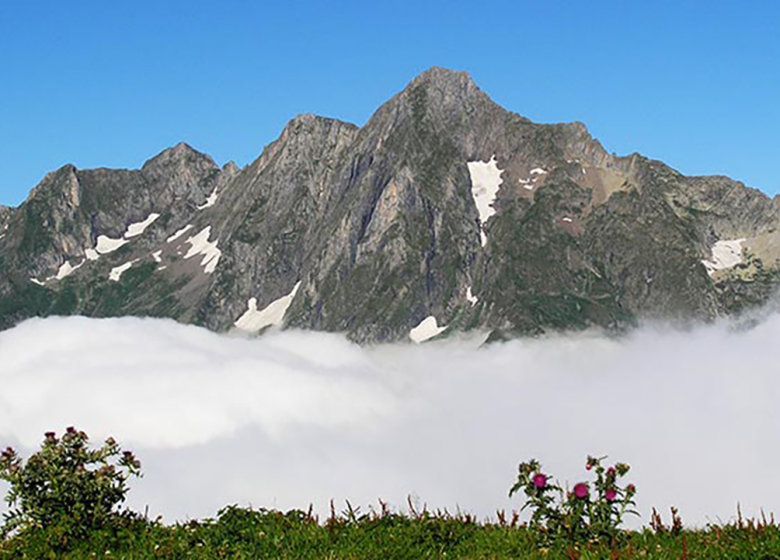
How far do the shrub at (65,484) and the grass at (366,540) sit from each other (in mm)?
443

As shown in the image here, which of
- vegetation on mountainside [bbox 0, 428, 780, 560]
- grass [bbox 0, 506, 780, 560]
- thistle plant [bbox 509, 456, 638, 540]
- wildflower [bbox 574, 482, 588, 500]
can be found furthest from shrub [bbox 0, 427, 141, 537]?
wildflower [bbox 574, 482, 588, 500]

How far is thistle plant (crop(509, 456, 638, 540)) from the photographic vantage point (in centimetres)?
1473

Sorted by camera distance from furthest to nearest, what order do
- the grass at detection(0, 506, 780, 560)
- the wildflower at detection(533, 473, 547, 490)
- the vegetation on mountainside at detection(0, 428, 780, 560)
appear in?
1. the wildflower at detection(533, 473, 547, 490)
2. the vegetation on mountainside at detection(0, 428, 780, 560)
3. the grass at detection(0, 506, 780, 560)

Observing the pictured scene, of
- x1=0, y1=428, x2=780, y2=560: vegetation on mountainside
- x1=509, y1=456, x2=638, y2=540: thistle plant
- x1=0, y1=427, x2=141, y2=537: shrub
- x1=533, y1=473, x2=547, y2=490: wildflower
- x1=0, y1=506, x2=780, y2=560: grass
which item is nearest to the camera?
x1=0, y1=506, x2=780, y2=560: grass

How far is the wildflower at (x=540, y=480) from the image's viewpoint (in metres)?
14.9

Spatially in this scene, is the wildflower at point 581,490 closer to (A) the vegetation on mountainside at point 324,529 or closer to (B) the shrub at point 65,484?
(A) the vegetation on mountainside at point 324,529

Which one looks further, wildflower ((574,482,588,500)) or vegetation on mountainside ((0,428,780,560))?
wildflower ((574,482,588,500))

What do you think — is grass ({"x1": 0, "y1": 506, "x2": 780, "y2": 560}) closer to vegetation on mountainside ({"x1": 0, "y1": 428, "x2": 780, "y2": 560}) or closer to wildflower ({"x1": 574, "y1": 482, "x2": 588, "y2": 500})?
vegetation on mountainside ({"x1": 0, "y1": 428, "x2": 780, "y2": 560})

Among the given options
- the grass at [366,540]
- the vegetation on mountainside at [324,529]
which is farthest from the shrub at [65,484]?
the grass at [366,540]

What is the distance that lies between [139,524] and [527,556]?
27.9 ft

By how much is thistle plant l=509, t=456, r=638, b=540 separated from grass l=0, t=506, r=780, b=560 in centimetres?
31

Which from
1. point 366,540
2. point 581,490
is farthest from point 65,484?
point 581,490

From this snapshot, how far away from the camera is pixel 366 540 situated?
16.0m

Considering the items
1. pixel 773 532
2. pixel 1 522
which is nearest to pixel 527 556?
pixel 773 532
